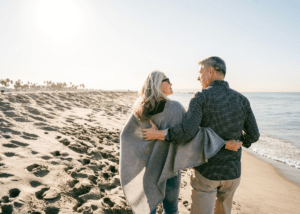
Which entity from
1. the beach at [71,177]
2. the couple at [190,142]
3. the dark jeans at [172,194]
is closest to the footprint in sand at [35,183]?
the beach at [71,177]

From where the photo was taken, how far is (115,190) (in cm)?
312

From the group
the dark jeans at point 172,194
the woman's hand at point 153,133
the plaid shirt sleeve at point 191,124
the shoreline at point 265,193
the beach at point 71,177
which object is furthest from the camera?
the shoreline at point 265,193

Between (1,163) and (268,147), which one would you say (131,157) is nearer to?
(1,163)

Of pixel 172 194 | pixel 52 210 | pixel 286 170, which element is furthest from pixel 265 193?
pixel 52 210

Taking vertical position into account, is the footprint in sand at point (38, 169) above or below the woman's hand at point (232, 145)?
below

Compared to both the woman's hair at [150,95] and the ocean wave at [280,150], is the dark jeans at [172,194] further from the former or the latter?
the ocean wave at [280,150]

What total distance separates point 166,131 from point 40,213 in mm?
1971

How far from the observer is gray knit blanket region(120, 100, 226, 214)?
1929mm

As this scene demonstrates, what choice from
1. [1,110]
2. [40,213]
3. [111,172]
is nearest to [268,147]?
[111,172]

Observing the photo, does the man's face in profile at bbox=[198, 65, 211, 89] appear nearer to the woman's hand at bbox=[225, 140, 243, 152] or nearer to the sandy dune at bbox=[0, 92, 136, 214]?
the woman's hand at bbox=[225, 140, 243, 152]

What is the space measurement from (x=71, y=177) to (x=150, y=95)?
236cm

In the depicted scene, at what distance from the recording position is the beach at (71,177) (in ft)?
8.39

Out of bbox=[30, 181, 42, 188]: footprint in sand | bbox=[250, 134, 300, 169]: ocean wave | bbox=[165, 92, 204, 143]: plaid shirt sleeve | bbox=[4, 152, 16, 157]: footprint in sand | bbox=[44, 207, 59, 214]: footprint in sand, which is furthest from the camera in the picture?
bbox=[250, 134, 300, 169]: ocean wave

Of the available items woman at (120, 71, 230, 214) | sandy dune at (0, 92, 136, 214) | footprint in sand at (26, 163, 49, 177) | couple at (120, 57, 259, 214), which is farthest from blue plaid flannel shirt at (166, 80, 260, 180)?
footprint in sand at (26, 163, 49, 177)
